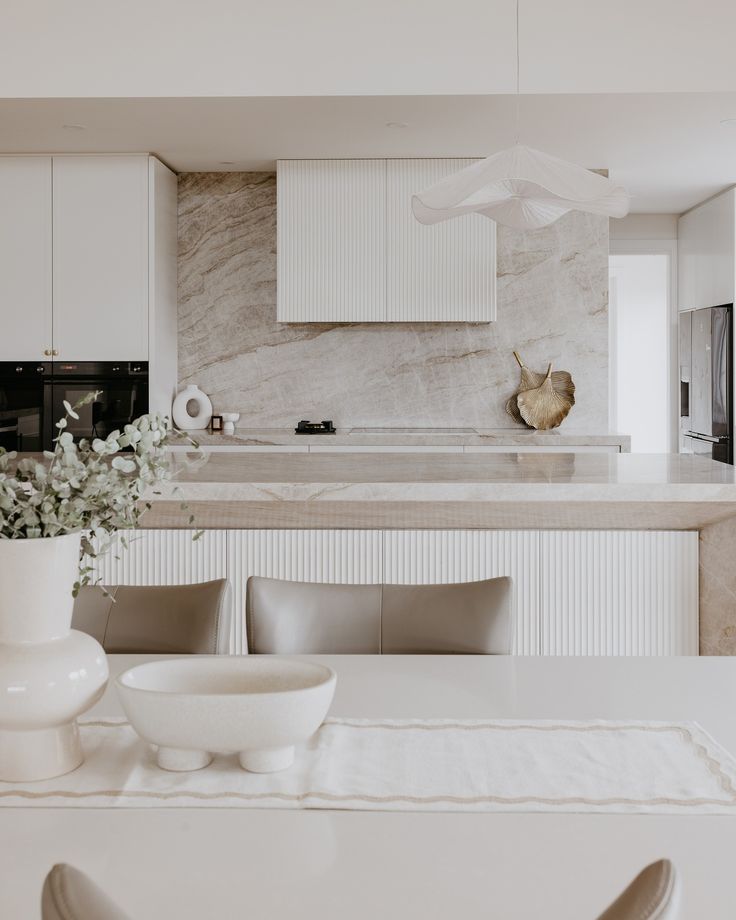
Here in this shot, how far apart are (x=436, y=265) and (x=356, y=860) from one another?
4252mm

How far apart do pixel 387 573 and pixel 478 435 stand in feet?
7.52

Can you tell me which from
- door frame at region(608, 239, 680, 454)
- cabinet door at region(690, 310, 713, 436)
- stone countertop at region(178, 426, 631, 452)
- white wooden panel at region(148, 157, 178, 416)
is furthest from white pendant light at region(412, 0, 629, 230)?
door frame at region(608, 239, 680, 454)

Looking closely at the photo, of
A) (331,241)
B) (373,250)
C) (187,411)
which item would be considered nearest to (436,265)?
(373,250)

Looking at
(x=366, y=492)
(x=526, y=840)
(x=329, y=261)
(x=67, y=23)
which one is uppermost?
(x=67, y=23)

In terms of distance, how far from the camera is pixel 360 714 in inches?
51.6

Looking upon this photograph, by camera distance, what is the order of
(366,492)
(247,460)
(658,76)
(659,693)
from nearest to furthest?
(659,693)
(366,492)
(247,460)
(658,76)

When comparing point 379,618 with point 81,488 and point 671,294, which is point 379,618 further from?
point 671,294

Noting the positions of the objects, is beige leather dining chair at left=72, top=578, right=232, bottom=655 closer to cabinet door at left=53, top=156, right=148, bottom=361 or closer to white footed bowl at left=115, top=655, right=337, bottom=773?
white footed bowl at left=115, top=655, right=337, bottom=773

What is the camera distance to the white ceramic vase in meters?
5.09

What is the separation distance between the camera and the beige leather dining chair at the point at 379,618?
5.63ft

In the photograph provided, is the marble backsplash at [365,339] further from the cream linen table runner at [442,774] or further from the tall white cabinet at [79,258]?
the cream linen table runner at [442,774]

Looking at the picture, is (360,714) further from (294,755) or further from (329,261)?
(329,261)

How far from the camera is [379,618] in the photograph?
1771 millimetres

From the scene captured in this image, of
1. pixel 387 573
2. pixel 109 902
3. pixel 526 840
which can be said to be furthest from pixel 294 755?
pixel 387 573
